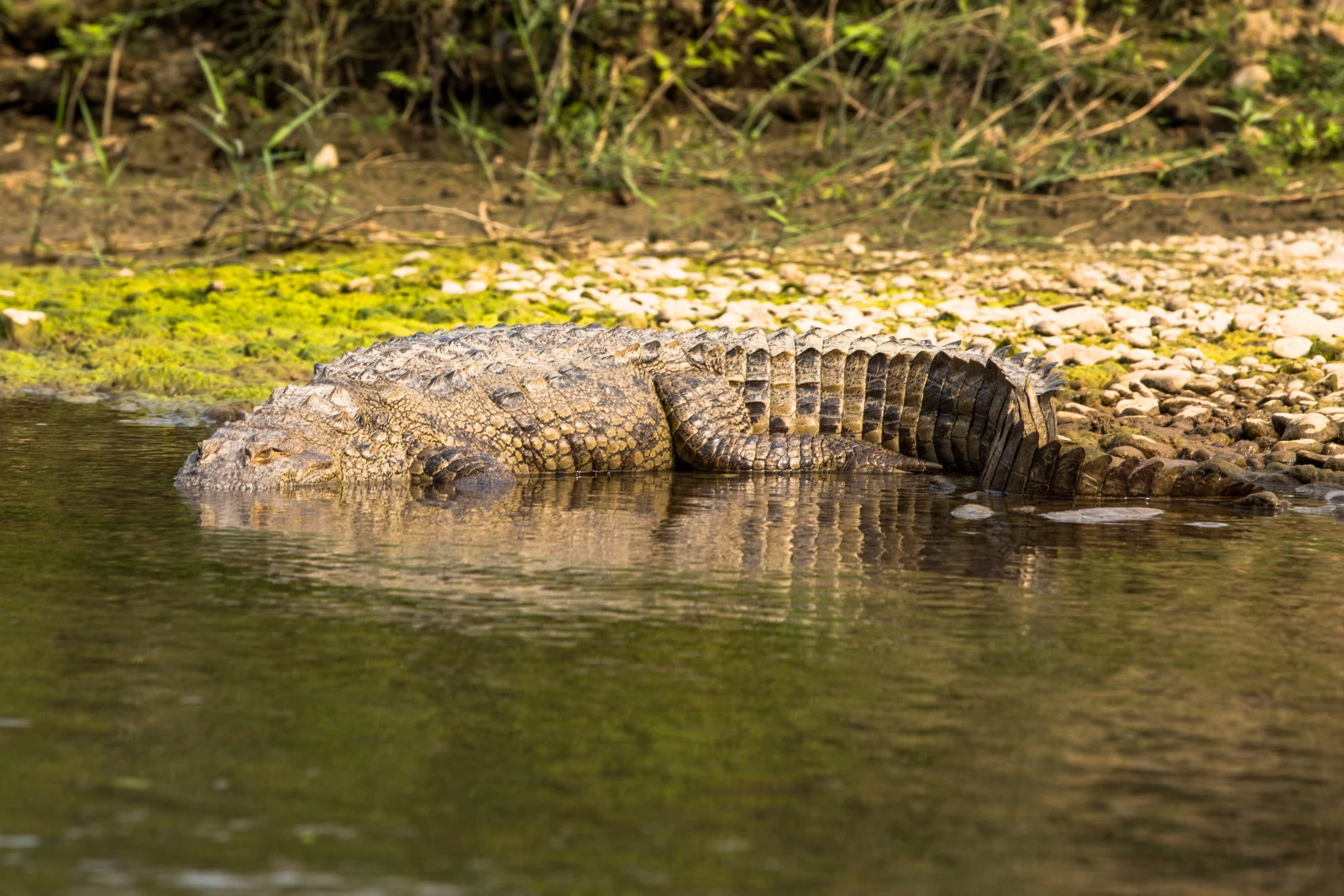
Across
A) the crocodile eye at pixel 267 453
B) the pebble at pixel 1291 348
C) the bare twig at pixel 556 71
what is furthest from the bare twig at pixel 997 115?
the crocodile eye at pixel 267 453

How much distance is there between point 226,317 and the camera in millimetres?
9242

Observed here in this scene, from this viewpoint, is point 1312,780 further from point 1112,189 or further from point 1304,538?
point 1112,189

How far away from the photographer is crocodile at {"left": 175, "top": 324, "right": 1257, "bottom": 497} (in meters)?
5.67

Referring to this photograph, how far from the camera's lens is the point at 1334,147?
12.2 metres

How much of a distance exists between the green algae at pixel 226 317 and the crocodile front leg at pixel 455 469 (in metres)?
1.85

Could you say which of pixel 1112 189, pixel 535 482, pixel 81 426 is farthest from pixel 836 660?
pixel 1112 189

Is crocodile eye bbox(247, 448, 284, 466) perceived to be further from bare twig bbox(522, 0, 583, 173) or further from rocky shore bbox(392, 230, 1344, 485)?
bare twig bbox(522, 0, 583, 173)

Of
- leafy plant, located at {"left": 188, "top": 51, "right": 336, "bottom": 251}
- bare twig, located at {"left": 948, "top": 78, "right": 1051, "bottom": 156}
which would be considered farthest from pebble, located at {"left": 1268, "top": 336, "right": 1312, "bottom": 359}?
leafy plant, located at {"left": 188, "top": 51, "right": 336, "bottom": 251}

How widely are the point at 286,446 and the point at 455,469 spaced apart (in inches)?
25.1

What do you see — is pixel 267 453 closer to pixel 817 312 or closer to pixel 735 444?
pixel 735 444

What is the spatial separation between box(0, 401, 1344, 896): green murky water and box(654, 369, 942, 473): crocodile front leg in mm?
1391

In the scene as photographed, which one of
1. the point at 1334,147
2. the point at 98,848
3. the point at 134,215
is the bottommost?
the point at 98,848

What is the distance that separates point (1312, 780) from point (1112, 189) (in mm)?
9835

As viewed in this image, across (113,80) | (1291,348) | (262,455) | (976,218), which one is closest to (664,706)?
(262,455)
